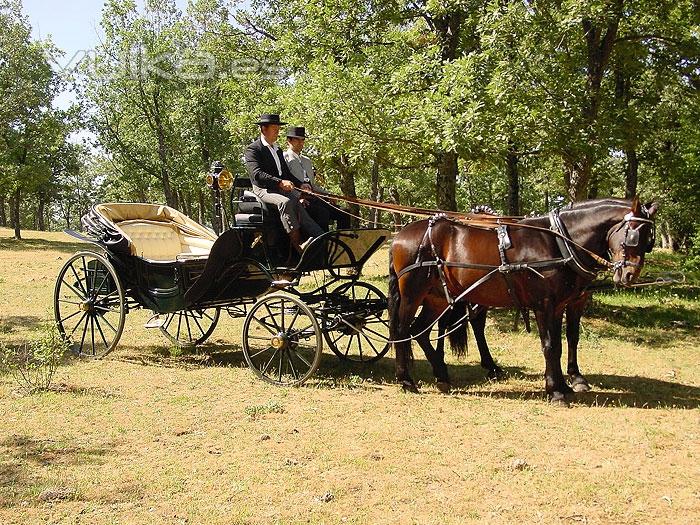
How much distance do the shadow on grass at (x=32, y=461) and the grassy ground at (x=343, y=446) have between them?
21mm

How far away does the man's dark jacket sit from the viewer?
8.19 m

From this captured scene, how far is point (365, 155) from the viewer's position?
506 inches

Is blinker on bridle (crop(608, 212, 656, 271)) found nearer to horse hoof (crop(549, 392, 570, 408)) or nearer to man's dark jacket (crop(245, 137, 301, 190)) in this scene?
horse hoof (crop(549, 392, 570, 408))

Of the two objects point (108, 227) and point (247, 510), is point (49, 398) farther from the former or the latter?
point (247, 510)

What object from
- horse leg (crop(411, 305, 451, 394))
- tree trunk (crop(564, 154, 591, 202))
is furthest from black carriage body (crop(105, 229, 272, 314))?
tree trunk (crop(564, 154, 591, 202))

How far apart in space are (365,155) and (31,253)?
757 inches

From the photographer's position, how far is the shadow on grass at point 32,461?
4996 millimetres

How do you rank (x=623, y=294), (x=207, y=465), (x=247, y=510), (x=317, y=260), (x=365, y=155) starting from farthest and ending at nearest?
(x=623, y=294) → (x=365, y=155) → (x=317, y=260) → (x=207, y=465) → (x=247, y=510)

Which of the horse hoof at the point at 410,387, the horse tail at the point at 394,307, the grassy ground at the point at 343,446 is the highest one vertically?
the horse tail at the point at 394,307

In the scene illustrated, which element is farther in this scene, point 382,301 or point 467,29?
point 467,29

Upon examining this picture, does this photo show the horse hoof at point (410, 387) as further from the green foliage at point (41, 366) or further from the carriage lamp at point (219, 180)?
the green foliage at point (41, 366)

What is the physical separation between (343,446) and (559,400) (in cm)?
280

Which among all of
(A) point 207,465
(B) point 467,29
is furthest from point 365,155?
(A) point 207,465

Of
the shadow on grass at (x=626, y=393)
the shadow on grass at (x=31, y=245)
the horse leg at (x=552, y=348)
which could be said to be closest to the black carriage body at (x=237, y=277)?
the shadow on grass at (x=626, y=393)
